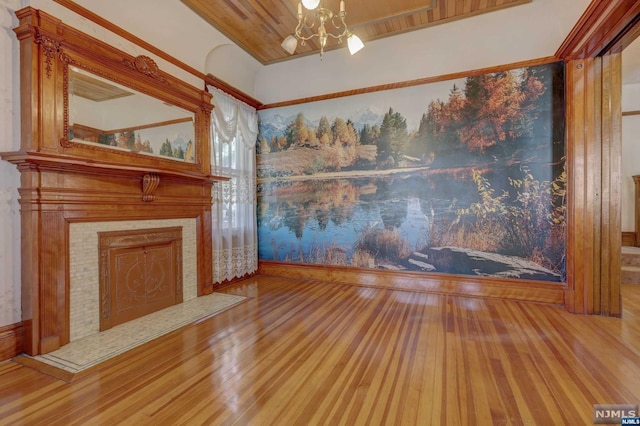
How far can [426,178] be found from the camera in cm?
384

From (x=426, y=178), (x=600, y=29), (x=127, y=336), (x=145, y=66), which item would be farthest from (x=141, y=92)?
(x=600, y=29)

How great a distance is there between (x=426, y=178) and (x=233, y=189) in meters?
2.90

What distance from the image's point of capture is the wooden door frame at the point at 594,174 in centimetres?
283

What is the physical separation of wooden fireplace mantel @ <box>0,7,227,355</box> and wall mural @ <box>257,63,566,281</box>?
7.08ft

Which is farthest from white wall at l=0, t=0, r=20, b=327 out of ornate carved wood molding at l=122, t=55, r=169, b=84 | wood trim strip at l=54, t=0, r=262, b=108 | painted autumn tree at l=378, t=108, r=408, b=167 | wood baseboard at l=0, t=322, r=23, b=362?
painted autumn tree at l=378, t=108, r=408, b=167

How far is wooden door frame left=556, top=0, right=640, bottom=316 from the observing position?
2830 millimetres

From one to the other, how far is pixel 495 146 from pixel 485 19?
5.47 ft

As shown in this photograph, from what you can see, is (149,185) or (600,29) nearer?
(600,29)

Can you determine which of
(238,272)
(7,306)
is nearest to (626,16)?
(238,272)

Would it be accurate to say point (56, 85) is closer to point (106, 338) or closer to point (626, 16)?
point (106, 338)

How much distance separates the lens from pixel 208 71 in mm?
3875

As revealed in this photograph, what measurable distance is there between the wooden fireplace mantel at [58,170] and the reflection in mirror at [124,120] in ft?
0.10

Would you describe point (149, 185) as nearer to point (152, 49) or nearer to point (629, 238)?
point (152, 49)

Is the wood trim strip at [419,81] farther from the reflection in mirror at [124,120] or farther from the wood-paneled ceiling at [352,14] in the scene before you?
the reflection in mirror at [124,120]
